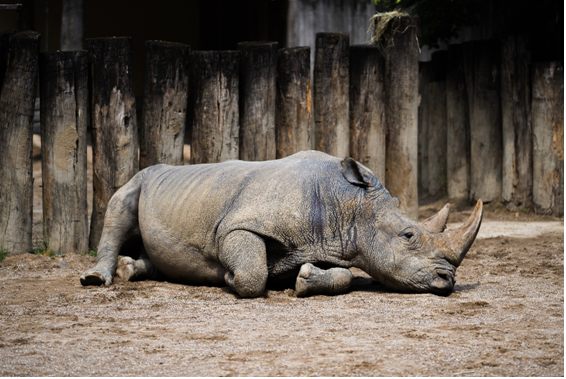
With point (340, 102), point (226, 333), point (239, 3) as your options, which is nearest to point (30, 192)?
point (340, 102)

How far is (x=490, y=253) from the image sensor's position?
7.05m

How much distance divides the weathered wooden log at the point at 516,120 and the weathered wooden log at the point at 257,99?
134 inches

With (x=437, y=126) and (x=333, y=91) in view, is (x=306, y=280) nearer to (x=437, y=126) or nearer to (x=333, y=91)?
(x=333, y=91)

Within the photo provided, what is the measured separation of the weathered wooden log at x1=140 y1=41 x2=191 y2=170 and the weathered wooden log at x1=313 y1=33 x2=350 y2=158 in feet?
4.25

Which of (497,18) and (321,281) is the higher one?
(497,18)

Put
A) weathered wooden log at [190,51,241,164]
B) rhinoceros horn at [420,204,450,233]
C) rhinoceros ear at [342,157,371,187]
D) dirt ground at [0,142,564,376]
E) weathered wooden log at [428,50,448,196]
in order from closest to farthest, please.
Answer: dirt ground at [0,142,564,376]
rhinoceros horn at [420,204,450,233]
rhinoceros ear at [342,157,371,187]
weathered wooden log at [190,51,241,164]
weathered wooden log at [428,50,448,196]

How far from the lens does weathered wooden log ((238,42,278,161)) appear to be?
7.03 meters

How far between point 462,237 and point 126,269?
8.26 feet

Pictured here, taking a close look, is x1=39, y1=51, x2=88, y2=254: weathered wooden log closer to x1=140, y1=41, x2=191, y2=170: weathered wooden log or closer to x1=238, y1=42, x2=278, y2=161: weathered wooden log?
x1=140, y1=41, x2=191, y2=170: weathered wooden log

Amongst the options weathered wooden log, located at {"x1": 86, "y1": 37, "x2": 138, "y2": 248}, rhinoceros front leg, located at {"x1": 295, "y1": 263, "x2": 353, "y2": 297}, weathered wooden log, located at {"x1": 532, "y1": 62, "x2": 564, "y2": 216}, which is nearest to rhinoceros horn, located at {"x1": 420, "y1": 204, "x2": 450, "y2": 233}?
rhinoceros front leg, located at {"x1": 295, "y1": 263, "x2": 353, "y2": 297}

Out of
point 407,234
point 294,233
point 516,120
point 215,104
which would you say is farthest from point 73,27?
point 407,234

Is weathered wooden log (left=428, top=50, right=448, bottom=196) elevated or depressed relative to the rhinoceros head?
elevated

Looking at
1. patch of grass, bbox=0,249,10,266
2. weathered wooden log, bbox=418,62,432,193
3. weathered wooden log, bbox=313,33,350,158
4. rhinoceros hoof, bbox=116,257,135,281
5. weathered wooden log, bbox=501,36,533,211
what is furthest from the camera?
weathered wooden log, bbox=418,62,432,193

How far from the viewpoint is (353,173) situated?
5418mm
